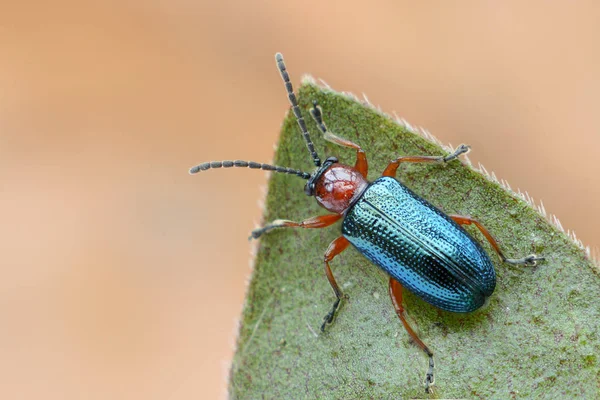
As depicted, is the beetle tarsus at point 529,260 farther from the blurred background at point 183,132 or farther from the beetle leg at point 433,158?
the blurred background at point 183,132

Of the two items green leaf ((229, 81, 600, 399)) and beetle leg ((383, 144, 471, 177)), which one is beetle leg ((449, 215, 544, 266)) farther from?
beetle leg ((383, 144, 471, 177))

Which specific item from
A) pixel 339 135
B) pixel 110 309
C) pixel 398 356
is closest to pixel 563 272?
pixel 398 356

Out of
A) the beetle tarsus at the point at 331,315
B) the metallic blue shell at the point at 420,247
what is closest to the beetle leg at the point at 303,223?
the metallic blue shell at the point at 420,247

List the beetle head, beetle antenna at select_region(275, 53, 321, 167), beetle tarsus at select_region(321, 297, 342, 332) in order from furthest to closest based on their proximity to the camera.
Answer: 1. the beetle head
2. beetle antenna at select_region(275, 53, 321, 167)
3. beetle tarsus at select_region(321, 297, 342, 332)

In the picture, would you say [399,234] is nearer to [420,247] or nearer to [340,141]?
[420,247]

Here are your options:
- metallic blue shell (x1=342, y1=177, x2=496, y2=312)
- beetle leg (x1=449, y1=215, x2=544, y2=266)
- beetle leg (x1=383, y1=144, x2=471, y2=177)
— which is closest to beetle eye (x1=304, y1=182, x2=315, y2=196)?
metallic blue shell (x1=342, y1=177, x2=496, y2=312)

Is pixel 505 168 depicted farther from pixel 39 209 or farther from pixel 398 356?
pixel 39 209

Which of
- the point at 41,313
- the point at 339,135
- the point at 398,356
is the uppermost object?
the point at 339,135
